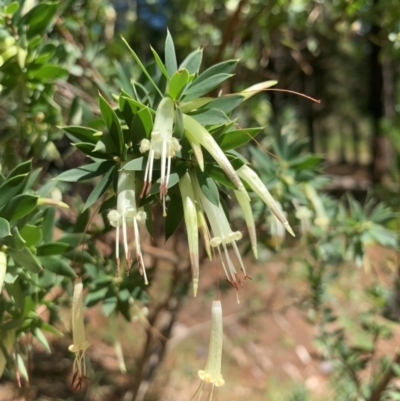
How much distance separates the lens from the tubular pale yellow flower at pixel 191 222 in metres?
0.50

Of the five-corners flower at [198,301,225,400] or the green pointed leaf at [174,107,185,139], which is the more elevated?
the green pointed leaf at [174,107,185,139]

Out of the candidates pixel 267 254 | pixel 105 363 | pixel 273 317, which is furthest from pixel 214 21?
pixel 273 317

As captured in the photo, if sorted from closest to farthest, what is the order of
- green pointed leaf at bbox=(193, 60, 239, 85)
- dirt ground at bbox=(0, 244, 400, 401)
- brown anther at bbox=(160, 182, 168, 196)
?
brown anther at bbox=(160, 182, 168, 196) < green pointed leaf at bbox=(193, 60, 239, 85) < dirt ground at bbox=(0, 244, 400, 401)

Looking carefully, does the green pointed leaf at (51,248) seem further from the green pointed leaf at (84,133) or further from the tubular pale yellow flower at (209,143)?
the tubular pale yellow flower at (209,143)

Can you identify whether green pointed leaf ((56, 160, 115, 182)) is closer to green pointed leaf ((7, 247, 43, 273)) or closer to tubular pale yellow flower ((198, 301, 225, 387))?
green pointed leaf ((7, 247, 43, 273))

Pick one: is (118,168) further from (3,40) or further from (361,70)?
(361,70)

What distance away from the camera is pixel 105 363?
7.18ft

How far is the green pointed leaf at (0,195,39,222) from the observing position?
0.55 metres

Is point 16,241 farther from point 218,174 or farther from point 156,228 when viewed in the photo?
point 156,228

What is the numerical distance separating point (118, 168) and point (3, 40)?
323 mm

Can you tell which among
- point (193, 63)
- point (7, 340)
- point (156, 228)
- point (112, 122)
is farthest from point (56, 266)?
point (156, 228)

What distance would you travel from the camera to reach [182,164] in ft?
1.78

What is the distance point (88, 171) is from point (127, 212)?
0.33ft

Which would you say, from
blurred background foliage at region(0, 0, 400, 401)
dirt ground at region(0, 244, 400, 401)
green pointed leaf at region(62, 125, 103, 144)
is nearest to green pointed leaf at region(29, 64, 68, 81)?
blurred background foliage at region(0, 0, 400, 401)
